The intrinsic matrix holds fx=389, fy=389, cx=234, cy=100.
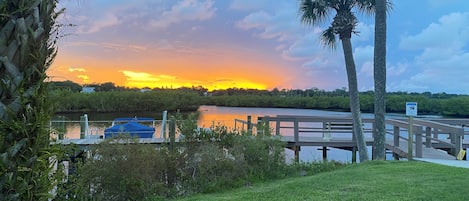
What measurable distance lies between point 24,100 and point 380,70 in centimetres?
1015

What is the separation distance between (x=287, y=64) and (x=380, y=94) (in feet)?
39.9

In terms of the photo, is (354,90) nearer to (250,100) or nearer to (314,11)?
(314,11)

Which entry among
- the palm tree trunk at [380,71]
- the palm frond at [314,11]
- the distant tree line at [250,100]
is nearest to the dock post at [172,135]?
the palm frond at [314,11]

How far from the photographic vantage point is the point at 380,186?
6.62m

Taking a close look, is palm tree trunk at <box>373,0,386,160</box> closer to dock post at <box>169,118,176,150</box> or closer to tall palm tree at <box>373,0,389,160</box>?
tall palm tree at <box>373,0,389,160</box>

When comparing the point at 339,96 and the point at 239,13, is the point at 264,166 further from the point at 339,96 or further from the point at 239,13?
the point at 339,96

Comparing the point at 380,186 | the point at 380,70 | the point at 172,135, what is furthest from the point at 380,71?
the point at 172,135

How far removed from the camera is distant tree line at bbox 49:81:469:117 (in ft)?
99.1

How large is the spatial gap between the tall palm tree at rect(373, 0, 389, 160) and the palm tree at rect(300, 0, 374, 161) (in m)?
1.02

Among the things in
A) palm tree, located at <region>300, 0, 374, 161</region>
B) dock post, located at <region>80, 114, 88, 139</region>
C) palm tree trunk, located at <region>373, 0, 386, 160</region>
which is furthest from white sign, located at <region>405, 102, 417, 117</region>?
dock post, located at <region>80, 114, 88, 139</region>

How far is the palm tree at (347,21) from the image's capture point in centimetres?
1205

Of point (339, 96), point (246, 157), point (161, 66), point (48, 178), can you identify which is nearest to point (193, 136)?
point (246, 157)

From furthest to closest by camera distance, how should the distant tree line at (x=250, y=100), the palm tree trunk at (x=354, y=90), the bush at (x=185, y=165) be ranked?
the distant tree line at (x=250, y=100) < the palm tree trunk at (x=354, y=90) < the bush at (x=185, y=165)

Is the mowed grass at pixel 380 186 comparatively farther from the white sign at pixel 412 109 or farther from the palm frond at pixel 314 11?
the palm frond at pixel 314 11
